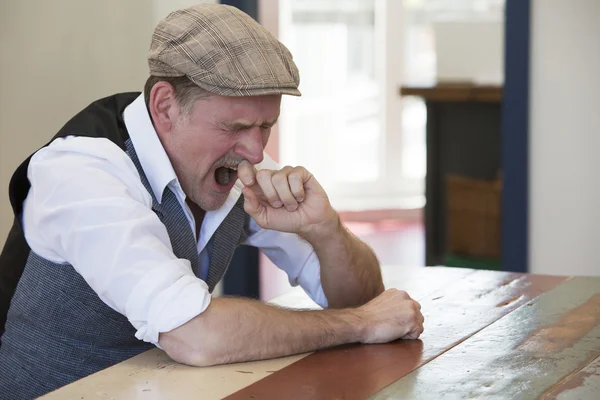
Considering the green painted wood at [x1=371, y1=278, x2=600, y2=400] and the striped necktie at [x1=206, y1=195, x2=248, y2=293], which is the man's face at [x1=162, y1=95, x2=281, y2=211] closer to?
the striped necktie at [x1=206, y1=195, x2=248, y2=293]

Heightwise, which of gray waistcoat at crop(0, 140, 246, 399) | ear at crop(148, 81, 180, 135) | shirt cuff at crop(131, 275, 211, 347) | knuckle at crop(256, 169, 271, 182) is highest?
ear at crop(148, 81, 180, 135)

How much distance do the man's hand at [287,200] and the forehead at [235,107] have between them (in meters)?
0.10

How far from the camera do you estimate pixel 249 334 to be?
62.9 inches

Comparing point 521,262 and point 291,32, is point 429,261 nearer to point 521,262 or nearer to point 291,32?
point 521,262

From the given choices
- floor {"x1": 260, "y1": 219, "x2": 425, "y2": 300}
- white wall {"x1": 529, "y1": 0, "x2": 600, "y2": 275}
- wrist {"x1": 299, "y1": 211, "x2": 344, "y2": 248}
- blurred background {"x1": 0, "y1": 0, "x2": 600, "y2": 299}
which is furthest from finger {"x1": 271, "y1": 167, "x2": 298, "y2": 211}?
floor {"x1": 260, "y1": 219, "x2": 425, "y2": 300}

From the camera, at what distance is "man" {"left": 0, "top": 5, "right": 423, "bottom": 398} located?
1588mm

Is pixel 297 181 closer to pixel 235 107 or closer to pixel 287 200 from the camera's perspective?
pixel 287 200

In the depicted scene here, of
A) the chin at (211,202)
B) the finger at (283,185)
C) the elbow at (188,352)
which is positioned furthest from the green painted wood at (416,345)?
the chin at (211,202)

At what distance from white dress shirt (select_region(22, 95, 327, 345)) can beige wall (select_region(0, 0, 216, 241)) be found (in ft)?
3.23

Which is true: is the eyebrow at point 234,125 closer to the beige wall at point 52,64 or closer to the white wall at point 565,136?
the beige wall at point 52,64

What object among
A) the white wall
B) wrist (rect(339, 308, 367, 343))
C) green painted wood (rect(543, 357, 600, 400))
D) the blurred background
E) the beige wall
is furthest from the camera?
the white wall

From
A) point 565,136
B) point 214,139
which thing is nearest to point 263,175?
point 214,139

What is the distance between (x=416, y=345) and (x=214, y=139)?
55 cm

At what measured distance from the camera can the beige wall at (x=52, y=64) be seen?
277 cm
